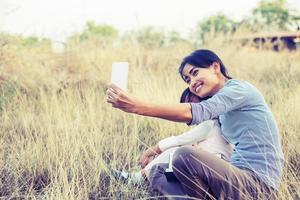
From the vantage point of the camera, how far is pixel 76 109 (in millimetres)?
4348

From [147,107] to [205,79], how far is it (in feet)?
1.35

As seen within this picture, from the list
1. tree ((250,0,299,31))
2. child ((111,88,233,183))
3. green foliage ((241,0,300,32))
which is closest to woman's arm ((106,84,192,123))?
child ((111,88,233,183))

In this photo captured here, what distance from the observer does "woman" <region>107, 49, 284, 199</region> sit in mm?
2254

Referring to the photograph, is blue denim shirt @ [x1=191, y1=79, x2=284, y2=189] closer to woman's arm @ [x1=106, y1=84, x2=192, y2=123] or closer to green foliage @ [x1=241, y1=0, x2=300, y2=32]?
woman's arm @ [x1=106, y1=84, x2=192, y2=123]

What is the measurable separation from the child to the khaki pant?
14.2 inches

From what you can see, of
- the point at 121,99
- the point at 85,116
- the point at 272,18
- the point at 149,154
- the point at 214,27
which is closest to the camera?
the point at 121,99

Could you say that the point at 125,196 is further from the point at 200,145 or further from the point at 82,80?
the point at 82,80

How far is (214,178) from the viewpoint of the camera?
2.34 meters

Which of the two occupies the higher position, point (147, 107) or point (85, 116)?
point (147, 107)

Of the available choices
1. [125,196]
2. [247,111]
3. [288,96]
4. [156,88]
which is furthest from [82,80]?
[247,111]

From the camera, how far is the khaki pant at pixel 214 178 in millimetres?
2334

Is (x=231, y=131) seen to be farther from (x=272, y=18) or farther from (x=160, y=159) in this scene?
(x=272, y=18)

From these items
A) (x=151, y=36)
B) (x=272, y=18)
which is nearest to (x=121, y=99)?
(x=151, y=36)

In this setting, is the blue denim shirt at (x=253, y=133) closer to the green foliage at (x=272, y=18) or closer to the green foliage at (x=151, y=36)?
the green foliage at (x=272, y=18)
